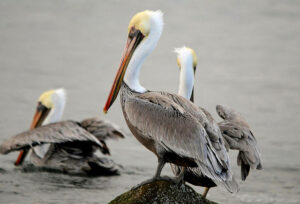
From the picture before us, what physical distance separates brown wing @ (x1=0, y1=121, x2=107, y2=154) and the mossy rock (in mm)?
2805

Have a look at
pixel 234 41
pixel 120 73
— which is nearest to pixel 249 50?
pixel 234 41

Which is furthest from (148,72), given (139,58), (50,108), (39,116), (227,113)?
(139,58)

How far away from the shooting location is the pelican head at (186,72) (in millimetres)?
7367

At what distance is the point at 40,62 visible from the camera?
1457cm

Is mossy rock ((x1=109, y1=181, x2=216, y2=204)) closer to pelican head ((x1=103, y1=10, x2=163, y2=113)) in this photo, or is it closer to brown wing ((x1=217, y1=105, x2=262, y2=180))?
brown wing ((x1=217, y1=105, x2=262, y2=180))

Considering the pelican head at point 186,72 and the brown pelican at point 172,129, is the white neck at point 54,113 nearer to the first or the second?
the pelican head at point 186,72

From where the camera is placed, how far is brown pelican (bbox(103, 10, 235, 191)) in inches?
212

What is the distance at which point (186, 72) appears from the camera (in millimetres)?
7418

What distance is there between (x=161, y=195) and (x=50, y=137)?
313cm

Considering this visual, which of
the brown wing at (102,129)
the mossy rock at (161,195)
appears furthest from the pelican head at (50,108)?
the mossy rock at (161,195)

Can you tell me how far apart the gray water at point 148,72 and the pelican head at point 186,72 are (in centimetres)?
135

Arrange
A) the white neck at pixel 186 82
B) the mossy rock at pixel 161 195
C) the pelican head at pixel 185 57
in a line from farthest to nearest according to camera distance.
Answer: the pelican head at pixel 185 57
the white neck at pixel 186 82
the mossy rock at pixel 161 195

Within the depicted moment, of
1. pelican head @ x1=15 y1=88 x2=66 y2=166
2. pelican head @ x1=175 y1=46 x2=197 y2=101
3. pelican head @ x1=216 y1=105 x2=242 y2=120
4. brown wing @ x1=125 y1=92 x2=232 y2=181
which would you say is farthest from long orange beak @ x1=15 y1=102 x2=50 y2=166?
brown wing @ x1=125 y1=92 x2=232 y2=181

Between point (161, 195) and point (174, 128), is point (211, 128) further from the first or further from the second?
point (161, 195)
